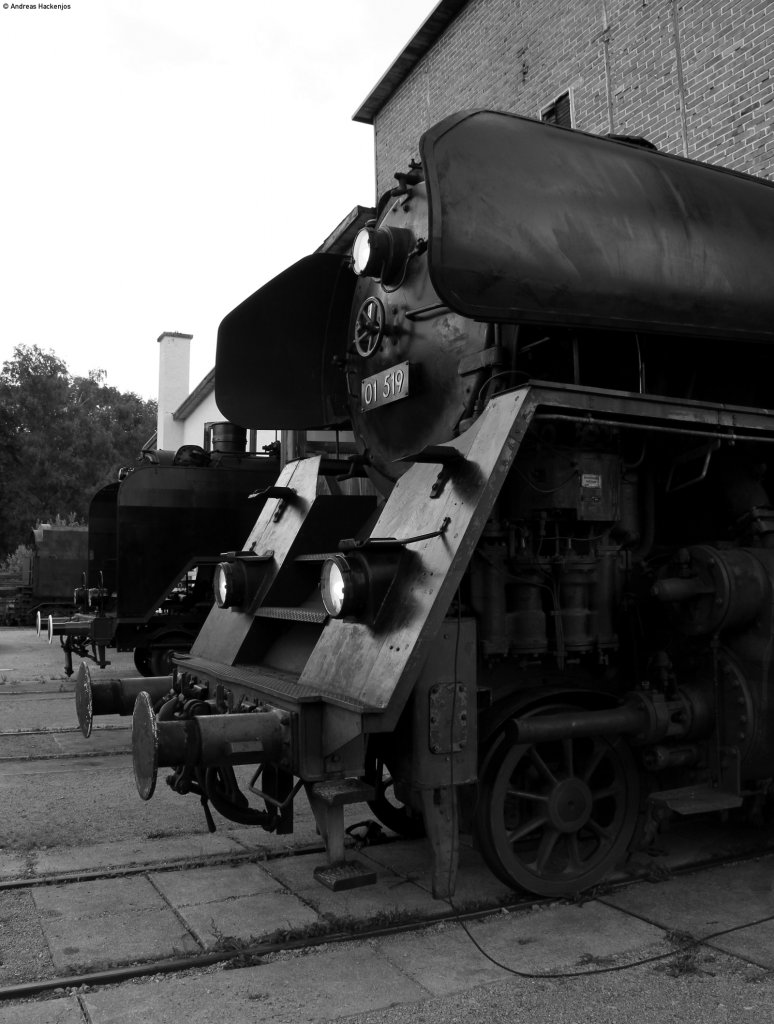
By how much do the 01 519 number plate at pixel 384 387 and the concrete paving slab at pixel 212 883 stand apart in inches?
92.4

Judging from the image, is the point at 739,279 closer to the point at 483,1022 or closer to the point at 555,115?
the point at 483,1022

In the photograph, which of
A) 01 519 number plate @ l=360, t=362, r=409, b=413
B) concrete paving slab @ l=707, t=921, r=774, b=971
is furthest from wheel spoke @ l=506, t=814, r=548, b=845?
01 519 number plate @ l=360, t=362, r=409, b=413

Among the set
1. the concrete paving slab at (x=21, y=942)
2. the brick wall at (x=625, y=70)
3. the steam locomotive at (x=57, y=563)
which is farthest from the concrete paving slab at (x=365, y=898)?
the steam locomotive at (x=57, y=563)

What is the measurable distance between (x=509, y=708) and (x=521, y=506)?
833 mm

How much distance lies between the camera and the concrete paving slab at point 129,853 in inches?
171

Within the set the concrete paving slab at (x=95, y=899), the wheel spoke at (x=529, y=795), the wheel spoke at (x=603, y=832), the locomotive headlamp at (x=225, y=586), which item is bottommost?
the concrete paving slab at (x=95, y=899)

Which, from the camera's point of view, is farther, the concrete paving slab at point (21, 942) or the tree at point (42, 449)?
the tree at point (42, 449)

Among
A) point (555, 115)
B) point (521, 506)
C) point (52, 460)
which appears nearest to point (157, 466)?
point (555, 115)

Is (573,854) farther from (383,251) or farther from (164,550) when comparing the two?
(164,550)

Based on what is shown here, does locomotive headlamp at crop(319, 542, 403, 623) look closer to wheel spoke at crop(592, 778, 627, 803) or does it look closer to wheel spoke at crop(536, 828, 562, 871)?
wheel spoke at crop(536, 828, 562, 871)

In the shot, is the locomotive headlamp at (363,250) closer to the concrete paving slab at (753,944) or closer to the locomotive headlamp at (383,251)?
the locomotive headlamp at (383,251)

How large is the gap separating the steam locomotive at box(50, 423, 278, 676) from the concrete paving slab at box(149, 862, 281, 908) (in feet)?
18.8

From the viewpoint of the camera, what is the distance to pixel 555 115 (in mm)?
10875

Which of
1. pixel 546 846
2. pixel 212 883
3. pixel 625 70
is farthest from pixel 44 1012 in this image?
pixel 625 70
